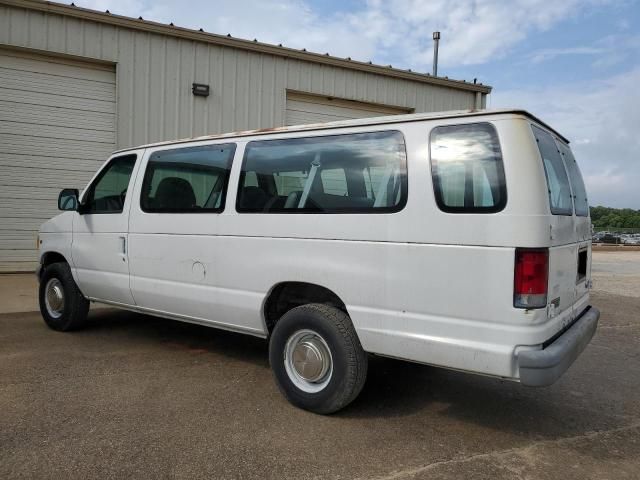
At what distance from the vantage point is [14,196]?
32.7 feet

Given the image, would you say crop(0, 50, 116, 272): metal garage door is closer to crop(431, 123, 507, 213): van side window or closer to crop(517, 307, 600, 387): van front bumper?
crop(431, 123, 507, 213): van side window

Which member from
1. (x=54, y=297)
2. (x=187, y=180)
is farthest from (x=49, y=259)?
(x=187, y=180)

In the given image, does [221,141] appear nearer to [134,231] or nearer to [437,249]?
[134,231]

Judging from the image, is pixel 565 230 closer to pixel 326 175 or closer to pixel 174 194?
pixel 326 175

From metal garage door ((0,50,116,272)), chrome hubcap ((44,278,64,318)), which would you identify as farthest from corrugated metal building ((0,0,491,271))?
chrome hubcap ((44,278,64,318))

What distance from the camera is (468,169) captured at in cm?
333

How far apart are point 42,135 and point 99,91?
53.1 inches

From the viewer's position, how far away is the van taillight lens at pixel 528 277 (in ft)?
10.1

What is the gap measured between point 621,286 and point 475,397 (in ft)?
29.7


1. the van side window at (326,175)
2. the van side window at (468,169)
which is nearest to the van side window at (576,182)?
the van side window at (468,169)

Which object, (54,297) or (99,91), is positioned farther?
(99,91)

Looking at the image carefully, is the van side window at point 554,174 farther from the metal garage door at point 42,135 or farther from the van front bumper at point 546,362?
the metal garage door at point 42,135

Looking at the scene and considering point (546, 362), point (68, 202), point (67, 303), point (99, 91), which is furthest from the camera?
point (99, 91)

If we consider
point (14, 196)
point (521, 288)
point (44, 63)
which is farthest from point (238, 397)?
point (44, 63)
